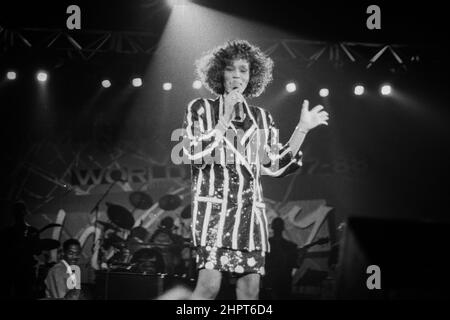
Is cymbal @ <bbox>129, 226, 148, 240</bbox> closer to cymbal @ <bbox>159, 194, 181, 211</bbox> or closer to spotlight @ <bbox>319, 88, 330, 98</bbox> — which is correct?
cymbal @ <bbox>159, 194, 181, 211</bbox>

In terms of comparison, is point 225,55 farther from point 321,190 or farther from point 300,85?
point 321,190

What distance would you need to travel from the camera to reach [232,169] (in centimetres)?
347

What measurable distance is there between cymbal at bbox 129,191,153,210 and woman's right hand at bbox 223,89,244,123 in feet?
11.4

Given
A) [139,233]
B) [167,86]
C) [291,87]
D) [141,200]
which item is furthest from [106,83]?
[291,87]

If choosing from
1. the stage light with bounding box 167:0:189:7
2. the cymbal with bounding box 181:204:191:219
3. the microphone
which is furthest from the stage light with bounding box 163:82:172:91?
the microphone

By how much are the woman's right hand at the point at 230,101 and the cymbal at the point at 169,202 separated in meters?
3.31

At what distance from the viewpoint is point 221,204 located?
134 inches

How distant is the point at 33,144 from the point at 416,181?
4.70m

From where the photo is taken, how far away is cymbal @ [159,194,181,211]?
267 inches

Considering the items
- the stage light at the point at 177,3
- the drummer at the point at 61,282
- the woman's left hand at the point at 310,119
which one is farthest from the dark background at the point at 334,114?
the woman's left hand at the point at 310,119

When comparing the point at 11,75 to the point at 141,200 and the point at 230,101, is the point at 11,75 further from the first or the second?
the point at 230,101

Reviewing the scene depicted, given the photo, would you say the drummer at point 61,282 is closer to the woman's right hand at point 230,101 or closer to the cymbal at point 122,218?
the cymbal at point 122,218

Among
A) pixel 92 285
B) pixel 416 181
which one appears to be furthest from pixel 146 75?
pixel 416 181

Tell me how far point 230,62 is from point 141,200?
→ 137 inches
